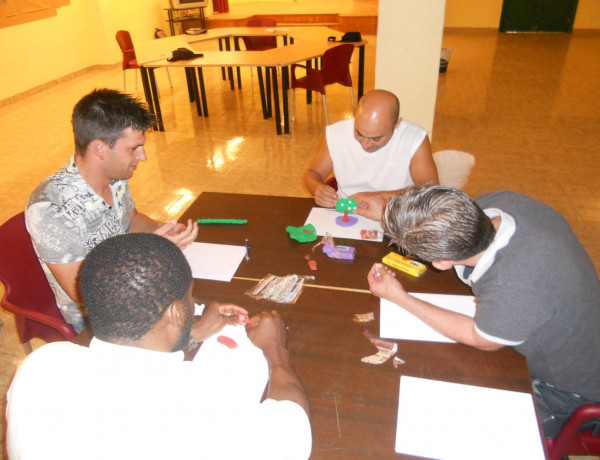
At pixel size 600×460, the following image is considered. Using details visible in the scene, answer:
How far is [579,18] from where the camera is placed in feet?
33.2

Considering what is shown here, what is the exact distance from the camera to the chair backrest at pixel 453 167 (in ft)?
13.3

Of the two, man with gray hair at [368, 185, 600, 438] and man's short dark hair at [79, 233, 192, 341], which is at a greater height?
man's short dark hair at [79, 233, 192, 341]

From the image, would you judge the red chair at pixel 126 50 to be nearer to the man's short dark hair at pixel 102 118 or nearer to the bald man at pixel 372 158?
the bald man at pixel 372 158

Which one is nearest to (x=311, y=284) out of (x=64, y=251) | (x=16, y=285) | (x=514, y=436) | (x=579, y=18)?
(x=514, y=436)

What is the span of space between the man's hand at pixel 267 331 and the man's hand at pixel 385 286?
1.21 feet

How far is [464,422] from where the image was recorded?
123cm

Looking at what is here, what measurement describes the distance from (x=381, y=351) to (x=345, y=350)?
0.11 m

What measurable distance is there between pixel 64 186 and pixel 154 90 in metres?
4.41

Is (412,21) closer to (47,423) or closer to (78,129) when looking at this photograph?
(78,129)

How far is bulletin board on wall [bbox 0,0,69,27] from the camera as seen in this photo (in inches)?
264

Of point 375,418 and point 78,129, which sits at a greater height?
point 78,129

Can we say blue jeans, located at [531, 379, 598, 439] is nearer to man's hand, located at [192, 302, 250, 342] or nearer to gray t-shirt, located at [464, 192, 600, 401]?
gray t-shirt, located at [464, 192, 600, 401]

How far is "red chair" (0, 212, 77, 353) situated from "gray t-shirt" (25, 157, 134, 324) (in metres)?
0.07

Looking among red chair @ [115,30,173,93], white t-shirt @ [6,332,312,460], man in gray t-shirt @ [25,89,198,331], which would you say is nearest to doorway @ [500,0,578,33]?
red chair @ [115,30,173,93]
